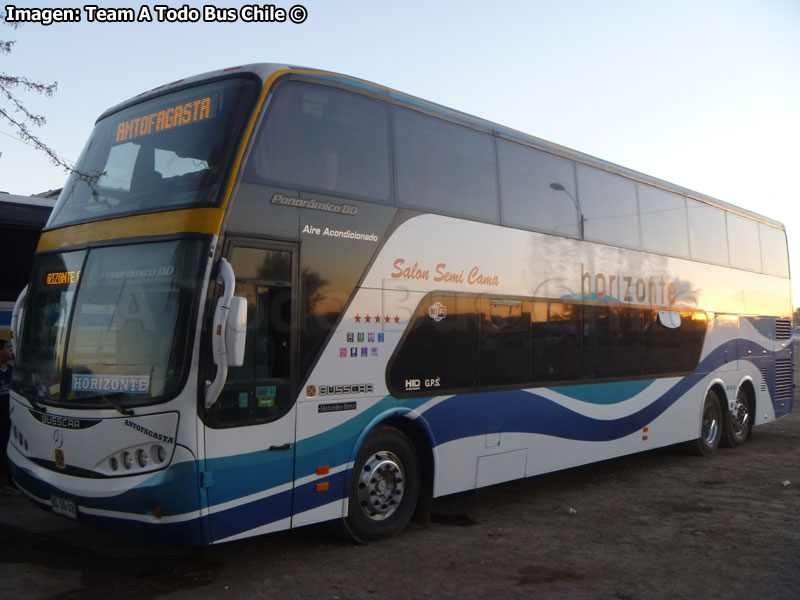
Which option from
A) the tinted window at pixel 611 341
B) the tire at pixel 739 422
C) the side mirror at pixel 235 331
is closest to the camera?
the side mirror at pixel 235 331

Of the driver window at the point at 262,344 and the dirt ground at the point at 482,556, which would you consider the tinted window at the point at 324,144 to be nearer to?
the driver window at the point at 262,344

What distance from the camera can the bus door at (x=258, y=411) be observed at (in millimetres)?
6074

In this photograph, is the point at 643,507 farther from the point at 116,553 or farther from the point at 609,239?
the point at 116,553

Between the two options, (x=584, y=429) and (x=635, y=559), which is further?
(x=584, y=429)

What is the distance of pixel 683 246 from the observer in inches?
498

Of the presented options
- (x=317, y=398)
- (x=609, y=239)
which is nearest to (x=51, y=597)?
(x=317, y=398)

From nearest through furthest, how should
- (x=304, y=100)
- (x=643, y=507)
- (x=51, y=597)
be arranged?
(x=51, y=597) < (x=304, y=100) < (x=643, y=507)

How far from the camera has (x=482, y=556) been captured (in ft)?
23.6

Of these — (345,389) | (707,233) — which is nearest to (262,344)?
(345,389)

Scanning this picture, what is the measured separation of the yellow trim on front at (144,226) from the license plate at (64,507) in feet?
7.09

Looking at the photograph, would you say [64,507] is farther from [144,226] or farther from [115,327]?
[144,226]

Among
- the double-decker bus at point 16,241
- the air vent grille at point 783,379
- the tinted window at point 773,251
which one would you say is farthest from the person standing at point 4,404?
the air vent grille at point 783,379

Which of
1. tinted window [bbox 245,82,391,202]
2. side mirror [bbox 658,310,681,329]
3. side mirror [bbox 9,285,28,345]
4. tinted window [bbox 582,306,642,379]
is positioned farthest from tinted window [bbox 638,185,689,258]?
side mirror [bbox 9,285,28,345]

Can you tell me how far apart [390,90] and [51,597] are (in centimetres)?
541
